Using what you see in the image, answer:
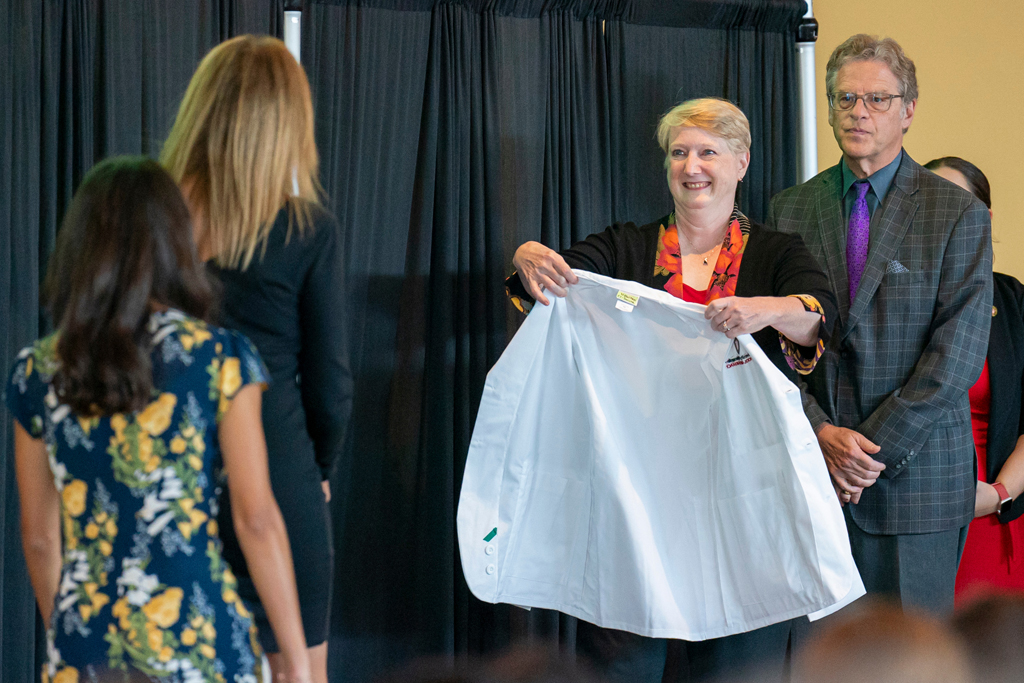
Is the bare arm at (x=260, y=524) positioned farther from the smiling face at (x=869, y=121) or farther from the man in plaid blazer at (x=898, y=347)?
the smiling face at (x=869, y=121)

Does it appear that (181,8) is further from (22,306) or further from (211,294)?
(211,294)

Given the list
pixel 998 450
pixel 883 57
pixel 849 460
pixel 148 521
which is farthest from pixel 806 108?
pixel 148 521

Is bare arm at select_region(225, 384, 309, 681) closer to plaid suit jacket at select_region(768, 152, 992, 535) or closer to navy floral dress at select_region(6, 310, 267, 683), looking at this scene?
navy floral dress at select_region(6, 310, 267, 683)

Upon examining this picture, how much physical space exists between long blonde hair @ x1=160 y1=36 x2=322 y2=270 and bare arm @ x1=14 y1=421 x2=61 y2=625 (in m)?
0.43

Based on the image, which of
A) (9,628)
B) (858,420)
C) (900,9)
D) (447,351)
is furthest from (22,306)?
(900,9)

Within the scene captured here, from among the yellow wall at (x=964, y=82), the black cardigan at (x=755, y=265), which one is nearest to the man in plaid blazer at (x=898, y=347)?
the black cardigan at (x=755, y=265)

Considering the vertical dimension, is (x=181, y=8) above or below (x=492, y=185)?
above

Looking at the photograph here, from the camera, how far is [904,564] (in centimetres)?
253

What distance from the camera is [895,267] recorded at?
2.56m

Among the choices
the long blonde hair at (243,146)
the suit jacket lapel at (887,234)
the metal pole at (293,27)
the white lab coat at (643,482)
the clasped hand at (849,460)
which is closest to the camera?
the long blonde hair at (243,146)

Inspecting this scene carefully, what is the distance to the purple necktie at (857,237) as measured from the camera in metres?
2.63

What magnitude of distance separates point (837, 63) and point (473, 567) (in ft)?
5.49

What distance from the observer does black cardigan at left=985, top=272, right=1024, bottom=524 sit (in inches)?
111

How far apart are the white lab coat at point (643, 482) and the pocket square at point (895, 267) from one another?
537 mm
